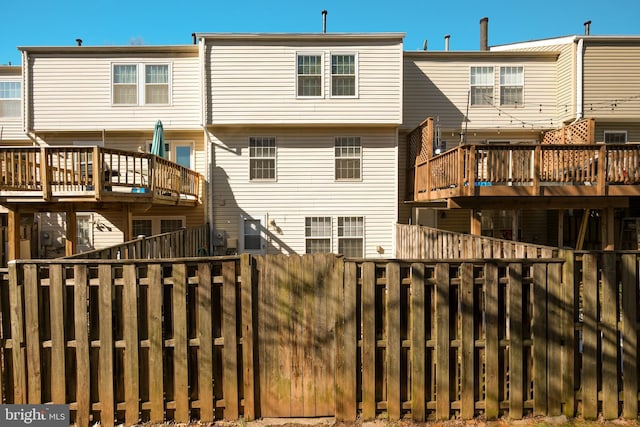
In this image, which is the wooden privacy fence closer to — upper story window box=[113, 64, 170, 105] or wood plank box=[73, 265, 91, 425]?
wood plank box=[73, 265, 91, 425]

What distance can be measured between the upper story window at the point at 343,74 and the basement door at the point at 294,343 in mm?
10341

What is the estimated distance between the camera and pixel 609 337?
3668 millimetres

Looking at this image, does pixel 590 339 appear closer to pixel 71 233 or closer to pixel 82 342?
pixel 82 342

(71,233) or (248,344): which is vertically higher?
(71,233)

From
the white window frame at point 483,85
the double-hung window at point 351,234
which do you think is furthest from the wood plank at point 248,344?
the white window frame at point 483,85

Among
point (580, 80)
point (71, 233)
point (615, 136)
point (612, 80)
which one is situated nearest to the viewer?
point (71, 233)

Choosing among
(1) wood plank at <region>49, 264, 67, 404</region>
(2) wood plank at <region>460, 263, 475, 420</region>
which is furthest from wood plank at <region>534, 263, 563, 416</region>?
(1) wood plank at <region>49, 264, 67, 404</region>

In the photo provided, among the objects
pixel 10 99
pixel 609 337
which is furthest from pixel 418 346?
pixel 10 99

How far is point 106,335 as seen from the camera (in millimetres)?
3551

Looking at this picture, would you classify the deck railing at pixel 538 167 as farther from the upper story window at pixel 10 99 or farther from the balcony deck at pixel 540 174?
the upper story window at pixel 10 99

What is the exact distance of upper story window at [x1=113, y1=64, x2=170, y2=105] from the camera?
13.6 m

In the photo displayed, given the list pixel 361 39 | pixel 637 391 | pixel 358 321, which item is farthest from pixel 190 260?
pixel 361 39

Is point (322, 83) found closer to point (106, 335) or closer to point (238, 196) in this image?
point (238, 196)

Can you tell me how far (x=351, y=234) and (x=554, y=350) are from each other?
9668 mm
